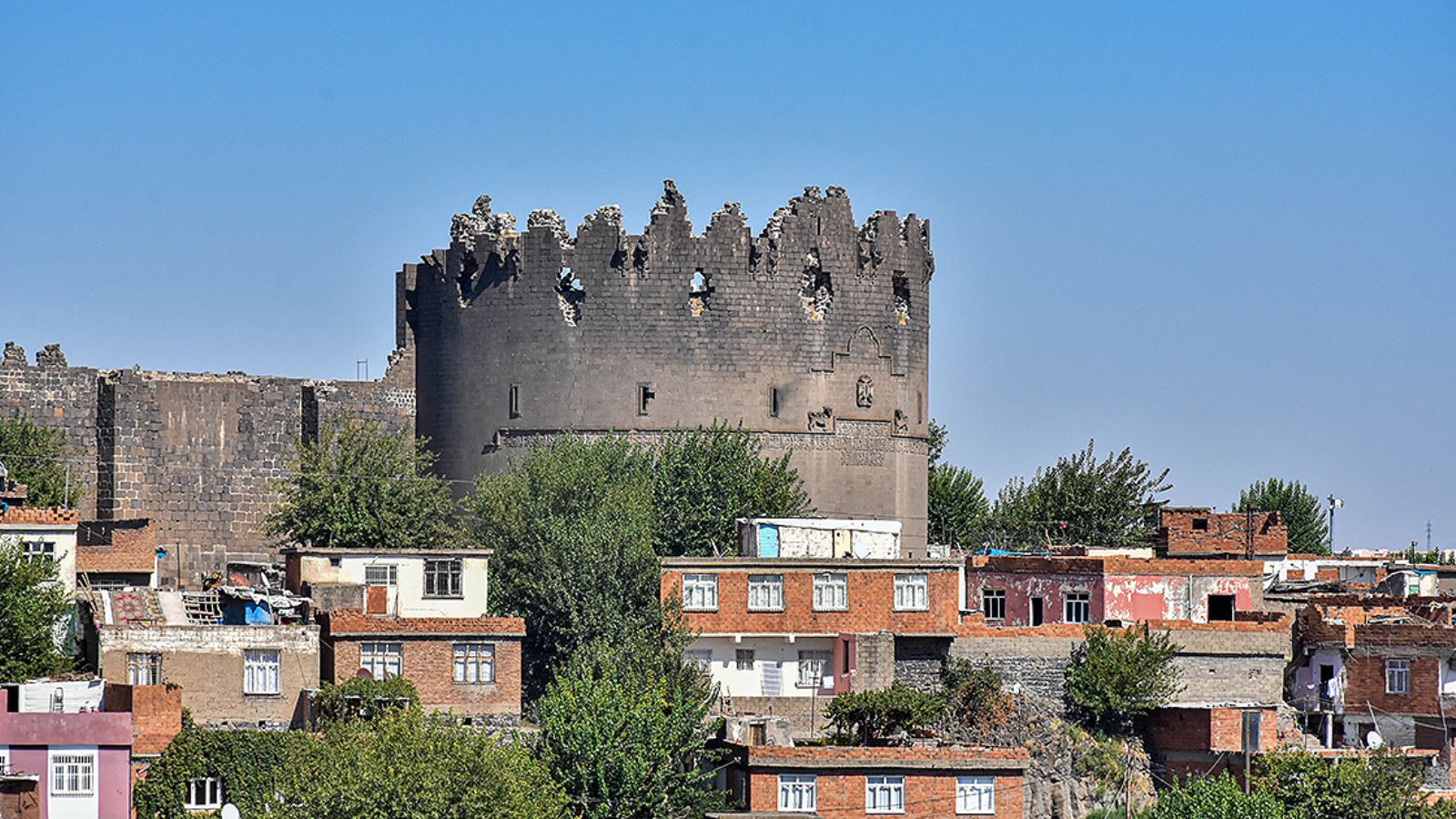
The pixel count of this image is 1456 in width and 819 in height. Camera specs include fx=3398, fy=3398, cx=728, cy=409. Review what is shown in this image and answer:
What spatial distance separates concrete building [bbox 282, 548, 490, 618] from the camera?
58.6 meters

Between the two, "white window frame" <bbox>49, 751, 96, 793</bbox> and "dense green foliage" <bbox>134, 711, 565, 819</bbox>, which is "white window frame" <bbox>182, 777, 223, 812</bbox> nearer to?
"dense green foliage" <bbox>134, 711, 565, 819</bbox>

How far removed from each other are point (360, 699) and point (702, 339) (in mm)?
19050

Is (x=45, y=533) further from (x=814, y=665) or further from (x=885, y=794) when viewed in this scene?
(x=885, y=794)

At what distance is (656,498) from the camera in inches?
2655

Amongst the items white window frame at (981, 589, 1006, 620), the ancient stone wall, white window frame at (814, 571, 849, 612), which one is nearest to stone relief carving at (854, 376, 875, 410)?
white window frame at (981, 589, 1006, 620)

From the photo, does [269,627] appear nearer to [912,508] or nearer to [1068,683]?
[1068,683]

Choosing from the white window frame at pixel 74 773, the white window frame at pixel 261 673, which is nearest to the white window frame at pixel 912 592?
the white window frame at pixel 261 673

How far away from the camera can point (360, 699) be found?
53.8m

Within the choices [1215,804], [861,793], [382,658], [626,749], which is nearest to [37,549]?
[382,658]

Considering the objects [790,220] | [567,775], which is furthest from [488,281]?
[567,775]

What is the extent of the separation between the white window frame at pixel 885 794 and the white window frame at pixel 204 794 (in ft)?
31.8

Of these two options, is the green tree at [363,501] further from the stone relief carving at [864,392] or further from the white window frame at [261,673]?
the white window frame at [261,673]

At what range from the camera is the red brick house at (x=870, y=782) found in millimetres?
51219

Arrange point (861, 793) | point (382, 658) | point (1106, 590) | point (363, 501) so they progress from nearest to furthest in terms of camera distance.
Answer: point (861, 793) → point (382, 658) → point (1106, 590) → point (363, 501)
